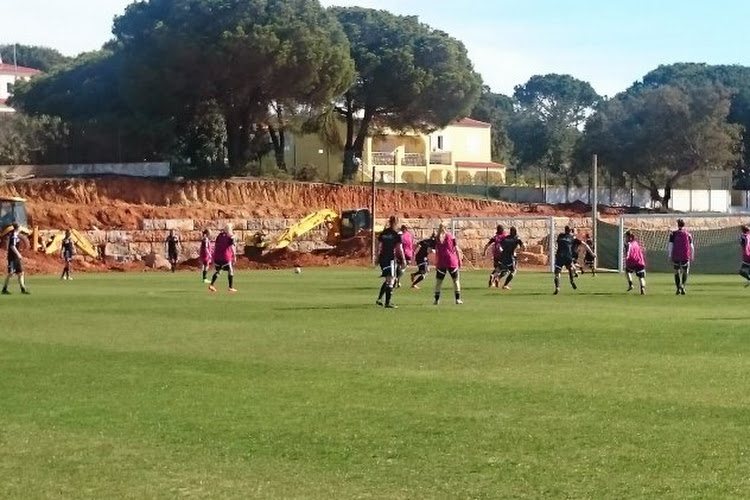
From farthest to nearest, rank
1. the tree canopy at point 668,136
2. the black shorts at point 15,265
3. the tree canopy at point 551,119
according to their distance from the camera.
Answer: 1. the tree canopy at point 551,119
2. the tree canopy at point 668,136
3. the black shorts at point 15,265

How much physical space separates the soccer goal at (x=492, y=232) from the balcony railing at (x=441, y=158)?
30682 millimetres

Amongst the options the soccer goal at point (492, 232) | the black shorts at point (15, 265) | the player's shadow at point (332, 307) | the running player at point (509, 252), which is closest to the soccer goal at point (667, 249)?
the soccer goal at point (492, 232)

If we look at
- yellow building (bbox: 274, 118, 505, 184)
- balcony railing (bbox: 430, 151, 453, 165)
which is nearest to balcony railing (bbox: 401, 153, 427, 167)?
yellow building (bbox: 274, 118, 505, 184)

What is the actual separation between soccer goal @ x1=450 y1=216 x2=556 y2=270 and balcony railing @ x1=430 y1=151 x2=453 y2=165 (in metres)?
30.7

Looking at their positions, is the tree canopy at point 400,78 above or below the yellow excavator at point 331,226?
above

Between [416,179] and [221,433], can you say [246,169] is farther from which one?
→ [221,433]

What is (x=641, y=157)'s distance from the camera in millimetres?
89750

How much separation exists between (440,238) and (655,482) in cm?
1909

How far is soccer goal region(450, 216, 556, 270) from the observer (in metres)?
65.2

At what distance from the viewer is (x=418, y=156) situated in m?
102

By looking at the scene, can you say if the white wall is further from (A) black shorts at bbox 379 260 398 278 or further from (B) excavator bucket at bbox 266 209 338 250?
(A) black shorts at bbox 379 260 398 278

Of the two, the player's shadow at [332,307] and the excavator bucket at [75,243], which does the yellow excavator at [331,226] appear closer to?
the excavator bucket at [75,243]

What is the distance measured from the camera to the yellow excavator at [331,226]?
67438 mm

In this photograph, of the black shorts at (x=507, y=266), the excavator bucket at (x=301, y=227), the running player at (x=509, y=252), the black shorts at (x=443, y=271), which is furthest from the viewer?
the excavator bucket at (x=301, y=227)
